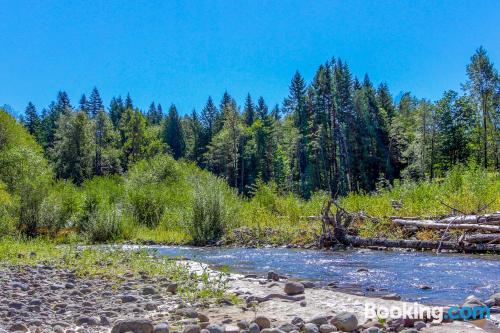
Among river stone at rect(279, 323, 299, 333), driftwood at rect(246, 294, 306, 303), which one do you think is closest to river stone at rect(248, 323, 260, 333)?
river stone at rect(279, 323, 299, 333)

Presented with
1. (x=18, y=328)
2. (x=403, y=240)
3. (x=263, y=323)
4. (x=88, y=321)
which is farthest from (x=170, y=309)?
(x=403, y=240)

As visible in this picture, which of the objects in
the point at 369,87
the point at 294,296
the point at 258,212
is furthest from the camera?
the point at 369,87

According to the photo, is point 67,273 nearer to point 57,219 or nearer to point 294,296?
point 294,296

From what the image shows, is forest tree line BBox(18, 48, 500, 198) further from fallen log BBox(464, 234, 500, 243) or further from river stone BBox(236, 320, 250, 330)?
river stone BBox(236, 320, 250, 330)

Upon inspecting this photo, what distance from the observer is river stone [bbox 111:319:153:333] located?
15.1ft

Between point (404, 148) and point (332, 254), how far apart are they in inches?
2250

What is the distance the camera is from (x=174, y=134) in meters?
102

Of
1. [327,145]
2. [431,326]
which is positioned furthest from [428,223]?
[327,145]

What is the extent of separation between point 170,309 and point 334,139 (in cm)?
6294

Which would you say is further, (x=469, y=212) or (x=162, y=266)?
(x=469, y=212)

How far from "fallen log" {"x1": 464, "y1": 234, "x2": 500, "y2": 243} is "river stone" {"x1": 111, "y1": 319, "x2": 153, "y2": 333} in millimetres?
10255

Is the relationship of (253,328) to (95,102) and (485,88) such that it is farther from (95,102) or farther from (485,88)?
(95,102)

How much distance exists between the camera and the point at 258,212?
21516 mm

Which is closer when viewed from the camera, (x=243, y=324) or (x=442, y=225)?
(x=243, y=324)
